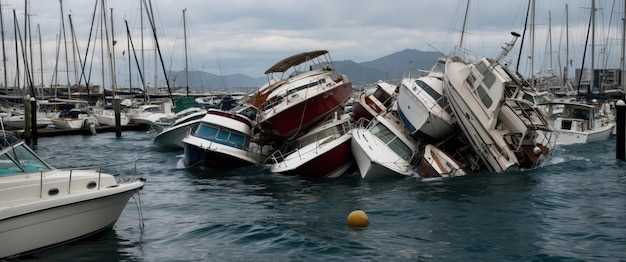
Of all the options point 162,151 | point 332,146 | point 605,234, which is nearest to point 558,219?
point 605,234

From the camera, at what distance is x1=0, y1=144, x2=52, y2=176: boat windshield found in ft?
49.6

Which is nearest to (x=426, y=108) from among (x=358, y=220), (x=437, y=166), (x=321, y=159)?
(x=437, y=166)

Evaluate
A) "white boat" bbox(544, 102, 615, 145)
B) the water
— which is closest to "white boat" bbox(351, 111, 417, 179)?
the water

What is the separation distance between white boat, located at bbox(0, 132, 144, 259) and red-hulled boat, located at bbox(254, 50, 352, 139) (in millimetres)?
13834

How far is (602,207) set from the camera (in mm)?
20344

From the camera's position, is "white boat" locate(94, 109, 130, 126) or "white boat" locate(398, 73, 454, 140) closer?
"white boat" locate(398, 73, 454, 140)

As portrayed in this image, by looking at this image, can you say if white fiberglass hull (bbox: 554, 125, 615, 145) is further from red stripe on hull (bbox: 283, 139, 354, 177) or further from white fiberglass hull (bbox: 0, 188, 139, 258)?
white fiberglass hull (bbox: 0, 188, 139, 258)

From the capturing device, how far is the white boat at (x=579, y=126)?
4134 cm

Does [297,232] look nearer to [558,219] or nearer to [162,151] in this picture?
[558,219]

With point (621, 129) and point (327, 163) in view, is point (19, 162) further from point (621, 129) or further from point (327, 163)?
point (621, 129)

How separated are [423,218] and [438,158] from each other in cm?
763

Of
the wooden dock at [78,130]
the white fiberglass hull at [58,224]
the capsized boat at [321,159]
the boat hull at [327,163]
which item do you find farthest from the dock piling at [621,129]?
the wooden dock at [78,130]

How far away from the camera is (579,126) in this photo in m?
42.8

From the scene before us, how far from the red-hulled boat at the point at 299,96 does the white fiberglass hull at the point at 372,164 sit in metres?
4.04
